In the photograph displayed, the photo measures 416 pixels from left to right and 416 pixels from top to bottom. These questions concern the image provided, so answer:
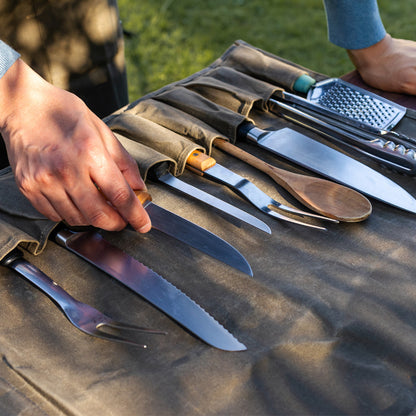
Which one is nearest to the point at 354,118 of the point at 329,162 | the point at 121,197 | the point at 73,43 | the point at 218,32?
the point at 329,162

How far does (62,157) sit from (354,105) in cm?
86

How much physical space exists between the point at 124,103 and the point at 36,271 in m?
0.99

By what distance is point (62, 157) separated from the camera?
88 centimetres

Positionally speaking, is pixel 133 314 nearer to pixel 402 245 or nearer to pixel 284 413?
pixel 284 413

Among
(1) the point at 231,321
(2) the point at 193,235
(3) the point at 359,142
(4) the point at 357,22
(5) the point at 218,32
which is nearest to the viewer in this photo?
(1) the point at 231,321

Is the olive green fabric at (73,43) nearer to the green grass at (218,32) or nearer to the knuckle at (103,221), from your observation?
the knuckle at (103,221)

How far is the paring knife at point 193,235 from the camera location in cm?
94

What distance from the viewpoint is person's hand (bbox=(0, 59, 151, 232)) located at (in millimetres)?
889

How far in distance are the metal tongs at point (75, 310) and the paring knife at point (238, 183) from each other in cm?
40

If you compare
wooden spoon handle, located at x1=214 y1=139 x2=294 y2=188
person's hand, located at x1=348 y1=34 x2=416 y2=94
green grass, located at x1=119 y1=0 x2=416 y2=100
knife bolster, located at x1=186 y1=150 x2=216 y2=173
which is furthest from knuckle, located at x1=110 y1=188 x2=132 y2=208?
green grass, located at x1=119 y1=0 x2=416 y2=100

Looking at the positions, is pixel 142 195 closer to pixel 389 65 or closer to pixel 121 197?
pixel 121 197

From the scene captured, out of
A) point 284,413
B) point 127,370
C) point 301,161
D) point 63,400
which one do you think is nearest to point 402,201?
point 301,161

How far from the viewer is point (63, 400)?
716 mm

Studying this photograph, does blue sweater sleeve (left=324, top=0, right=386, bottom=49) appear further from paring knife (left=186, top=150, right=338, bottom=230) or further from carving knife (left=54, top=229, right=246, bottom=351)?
carving knife (left=54, top=229, right=246, bottom=351)
